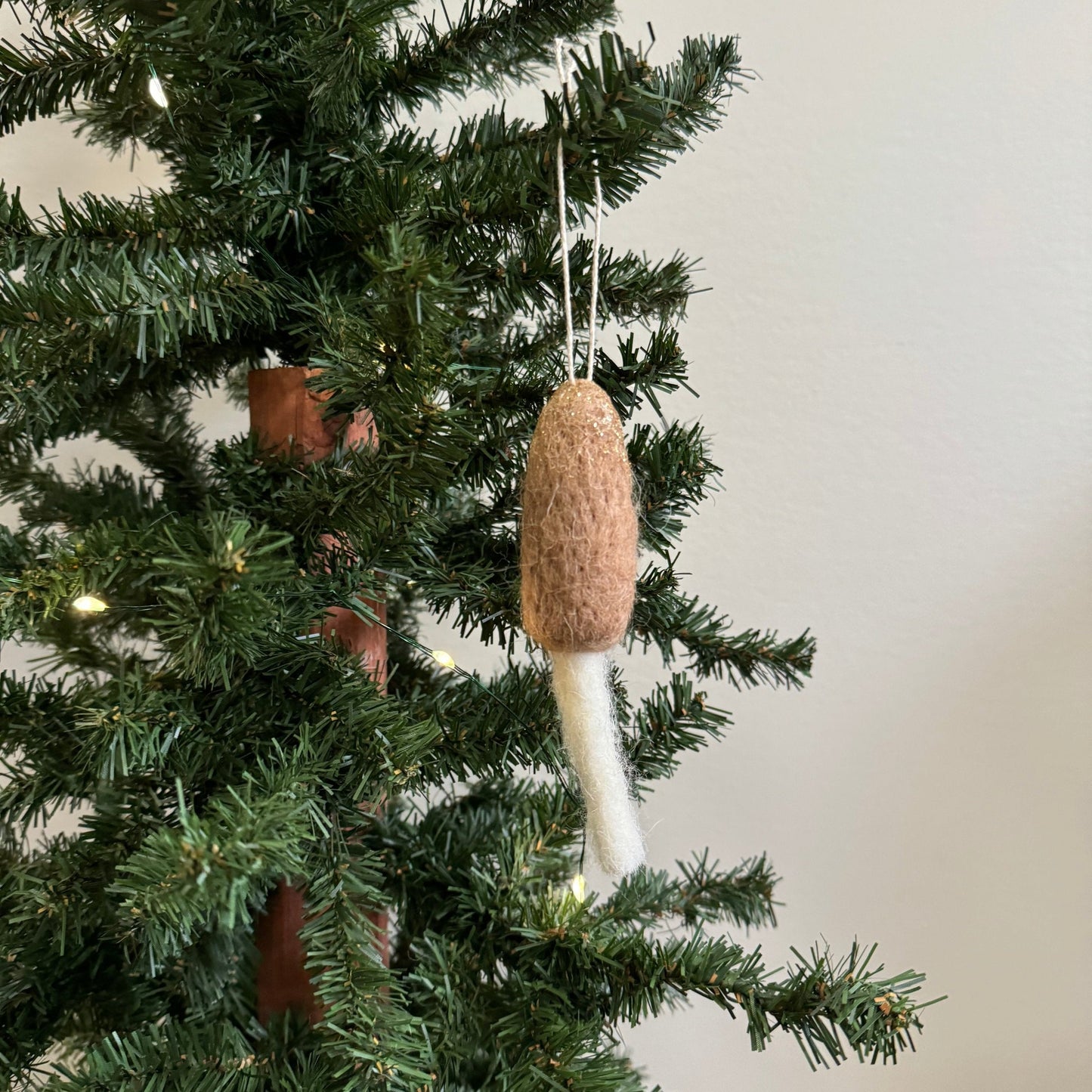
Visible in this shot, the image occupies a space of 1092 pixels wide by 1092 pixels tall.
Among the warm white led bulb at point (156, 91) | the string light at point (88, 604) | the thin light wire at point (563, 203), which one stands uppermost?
the warm white led bulb at point (156, 91)

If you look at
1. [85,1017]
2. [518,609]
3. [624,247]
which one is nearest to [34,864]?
[85,1017]

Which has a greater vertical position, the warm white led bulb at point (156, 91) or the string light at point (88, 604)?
the warm white led bulb at point (156, 91)

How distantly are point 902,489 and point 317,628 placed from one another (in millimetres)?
496

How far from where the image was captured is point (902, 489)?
0.72 metres

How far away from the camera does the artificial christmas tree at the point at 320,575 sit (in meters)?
0.31

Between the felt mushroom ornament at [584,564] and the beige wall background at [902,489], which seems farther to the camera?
the beige wall background at [902,489]

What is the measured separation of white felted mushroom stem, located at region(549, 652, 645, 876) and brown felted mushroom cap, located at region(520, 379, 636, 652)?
0.01m

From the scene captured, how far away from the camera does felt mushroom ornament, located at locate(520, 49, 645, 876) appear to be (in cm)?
37

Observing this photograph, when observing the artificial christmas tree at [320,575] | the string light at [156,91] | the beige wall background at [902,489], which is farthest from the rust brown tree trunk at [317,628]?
the beige wall background at [902,489]

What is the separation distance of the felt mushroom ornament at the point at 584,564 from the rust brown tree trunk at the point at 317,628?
0.26 ft

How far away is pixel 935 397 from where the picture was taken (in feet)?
2.34

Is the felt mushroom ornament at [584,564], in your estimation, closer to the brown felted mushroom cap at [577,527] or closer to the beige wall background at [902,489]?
the brown felted mushroom cap at [577,527]

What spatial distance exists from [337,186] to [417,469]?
17cm

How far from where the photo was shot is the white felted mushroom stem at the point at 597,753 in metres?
0.39
